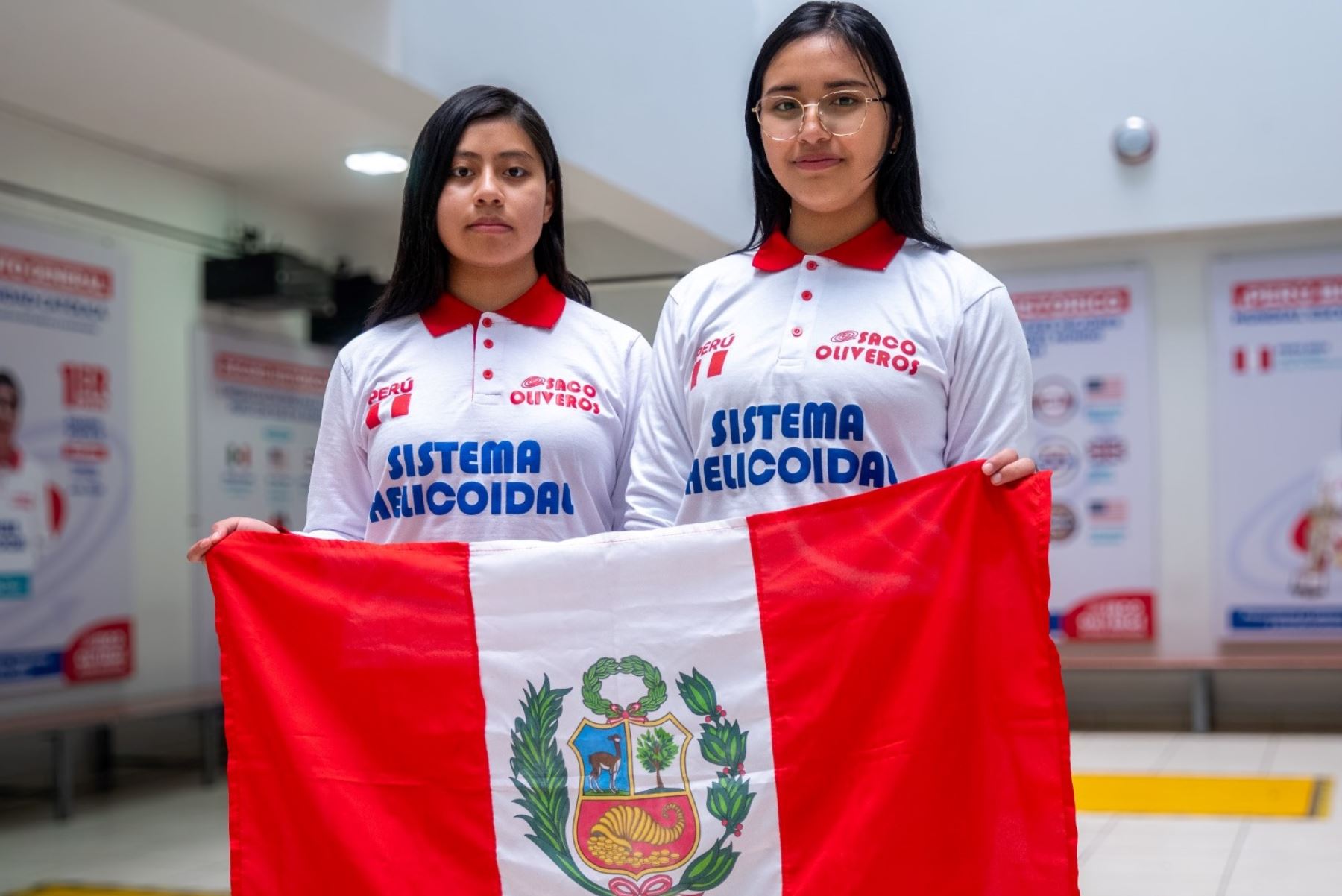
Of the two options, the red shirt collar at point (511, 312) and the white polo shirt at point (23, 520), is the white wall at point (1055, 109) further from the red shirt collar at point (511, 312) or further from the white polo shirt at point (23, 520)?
the red shirt collar at point (511, 312)

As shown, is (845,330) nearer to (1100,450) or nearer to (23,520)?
(23,520)

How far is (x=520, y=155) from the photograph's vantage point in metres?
2.21

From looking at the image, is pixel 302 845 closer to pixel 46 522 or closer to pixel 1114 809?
pixel 1114 809

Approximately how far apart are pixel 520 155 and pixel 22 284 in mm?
4706

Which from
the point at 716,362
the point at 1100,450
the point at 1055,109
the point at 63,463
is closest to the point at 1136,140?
the point at 1055,109

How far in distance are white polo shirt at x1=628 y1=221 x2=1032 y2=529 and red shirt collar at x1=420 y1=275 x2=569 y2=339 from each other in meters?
0.38

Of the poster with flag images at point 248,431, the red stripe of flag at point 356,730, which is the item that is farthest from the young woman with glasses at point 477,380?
the poster with flag images at point 248,431

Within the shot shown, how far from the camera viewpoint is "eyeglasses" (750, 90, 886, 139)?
1847 millimetres

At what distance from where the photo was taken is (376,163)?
6.89m

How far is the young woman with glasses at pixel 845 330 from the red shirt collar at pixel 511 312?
0.40m

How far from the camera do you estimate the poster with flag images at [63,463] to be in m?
6.10

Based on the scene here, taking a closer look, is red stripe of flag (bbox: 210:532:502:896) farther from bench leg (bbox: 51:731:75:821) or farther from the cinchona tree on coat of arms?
bench leg (bbox: 51:731:75:821)

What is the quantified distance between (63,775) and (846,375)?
519 cm

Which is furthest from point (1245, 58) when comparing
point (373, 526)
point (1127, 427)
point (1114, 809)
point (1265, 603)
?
point (373, 526)
